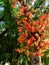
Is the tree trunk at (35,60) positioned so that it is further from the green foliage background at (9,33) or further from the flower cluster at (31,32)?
the flower cluster at (31,32)

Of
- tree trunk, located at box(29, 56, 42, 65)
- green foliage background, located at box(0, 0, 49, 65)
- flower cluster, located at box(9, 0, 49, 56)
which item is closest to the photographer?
flower cluster, located at box(9, 0, 49, 56)

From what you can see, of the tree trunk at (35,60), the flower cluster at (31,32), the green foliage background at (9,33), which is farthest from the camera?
the tree trunk at (35,60)

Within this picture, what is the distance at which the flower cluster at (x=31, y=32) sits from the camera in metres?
4.32

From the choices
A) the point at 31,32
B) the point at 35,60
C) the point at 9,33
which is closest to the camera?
the point at 31,32

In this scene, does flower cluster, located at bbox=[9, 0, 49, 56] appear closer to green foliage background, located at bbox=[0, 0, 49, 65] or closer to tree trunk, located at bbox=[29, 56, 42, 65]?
green foliage background, located at bbox=[0, 0, 49, 65]

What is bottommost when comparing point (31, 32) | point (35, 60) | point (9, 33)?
point (35, 60)

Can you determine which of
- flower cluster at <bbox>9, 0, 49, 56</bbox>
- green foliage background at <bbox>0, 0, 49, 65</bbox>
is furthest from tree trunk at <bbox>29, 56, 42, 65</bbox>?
flower cluster at <bbox>9, 0, 49, 56</bbox>

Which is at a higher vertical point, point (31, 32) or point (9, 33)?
point (31, 32)

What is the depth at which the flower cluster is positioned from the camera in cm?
432

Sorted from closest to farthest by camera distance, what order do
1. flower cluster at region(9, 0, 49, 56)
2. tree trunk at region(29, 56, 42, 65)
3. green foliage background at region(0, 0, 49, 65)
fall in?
flower cluster at region(9, 0, 49, 56) → green foliage background at region(0, 0, 49, 65) → tree trunk at region(29, 56, 42, 65)

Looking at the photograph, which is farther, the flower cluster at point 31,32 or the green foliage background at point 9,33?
the green foliage background at point 9,33

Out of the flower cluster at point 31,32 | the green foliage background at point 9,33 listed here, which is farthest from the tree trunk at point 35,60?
the flower cluster at point 31,32

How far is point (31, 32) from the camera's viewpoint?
14.8 feet

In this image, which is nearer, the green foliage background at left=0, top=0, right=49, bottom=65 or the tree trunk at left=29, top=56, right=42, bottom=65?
the green foliage background at left=0, top=0, right=49, bottom=65
